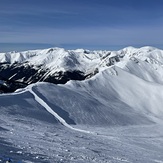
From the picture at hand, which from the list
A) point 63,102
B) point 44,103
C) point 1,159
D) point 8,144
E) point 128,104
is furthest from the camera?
point 128,104

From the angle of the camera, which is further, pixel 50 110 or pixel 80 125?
pixel 50 110

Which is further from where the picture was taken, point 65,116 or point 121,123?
point 121,123

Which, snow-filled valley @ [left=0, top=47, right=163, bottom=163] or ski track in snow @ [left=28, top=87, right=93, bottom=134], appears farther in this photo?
ski track in snow @ [left=28, top=87, right=93, bottom=134]

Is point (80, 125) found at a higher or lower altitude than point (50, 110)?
lower

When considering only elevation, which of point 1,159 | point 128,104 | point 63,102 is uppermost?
point 1,159

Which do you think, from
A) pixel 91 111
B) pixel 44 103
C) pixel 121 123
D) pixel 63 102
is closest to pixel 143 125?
pixel 121 123

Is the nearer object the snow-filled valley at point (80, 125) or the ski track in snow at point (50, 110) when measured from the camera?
the snow-filled valley at point (80, 125)

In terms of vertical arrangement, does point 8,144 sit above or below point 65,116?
above

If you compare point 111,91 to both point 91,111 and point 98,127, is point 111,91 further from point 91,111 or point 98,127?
point 98,127

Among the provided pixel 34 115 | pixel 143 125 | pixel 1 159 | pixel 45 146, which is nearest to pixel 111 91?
pixel 143 125

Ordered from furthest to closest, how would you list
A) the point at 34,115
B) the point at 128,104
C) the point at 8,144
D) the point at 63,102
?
the point at 128,104 → the point at 63,102 → the point at 34,115 → the point at 8,144

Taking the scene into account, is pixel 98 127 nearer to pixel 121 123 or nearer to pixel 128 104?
pixel 121 123
